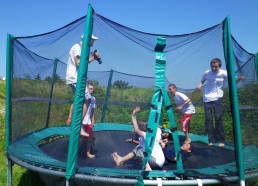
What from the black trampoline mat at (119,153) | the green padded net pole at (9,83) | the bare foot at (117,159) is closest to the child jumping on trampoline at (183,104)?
the black trampoline mat at (119,153)

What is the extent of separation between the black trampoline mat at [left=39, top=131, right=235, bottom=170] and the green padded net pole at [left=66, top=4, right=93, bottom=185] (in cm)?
42

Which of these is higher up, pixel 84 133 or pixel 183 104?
pixel 183 104

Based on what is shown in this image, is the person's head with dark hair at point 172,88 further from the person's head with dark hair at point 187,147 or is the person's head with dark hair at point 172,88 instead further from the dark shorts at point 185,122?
the person's head with dark hair at point 187,147

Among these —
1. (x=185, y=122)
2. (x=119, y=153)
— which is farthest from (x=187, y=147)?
(x=119, y=153)

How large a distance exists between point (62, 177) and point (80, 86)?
2.67 ft

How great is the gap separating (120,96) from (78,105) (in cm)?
93

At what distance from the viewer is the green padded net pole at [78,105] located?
2.44m

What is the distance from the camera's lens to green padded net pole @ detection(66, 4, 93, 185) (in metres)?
2.44

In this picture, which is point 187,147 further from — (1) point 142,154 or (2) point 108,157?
(2) point 108,157

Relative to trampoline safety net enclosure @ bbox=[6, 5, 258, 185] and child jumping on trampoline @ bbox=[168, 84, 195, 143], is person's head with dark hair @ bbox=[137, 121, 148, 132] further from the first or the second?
child jumping on trampoline @ bbox=[168, 84, 195, 143]

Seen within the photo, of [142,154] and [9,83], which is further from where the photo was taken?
[9,83]

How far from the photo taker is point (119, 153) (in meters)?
2.93

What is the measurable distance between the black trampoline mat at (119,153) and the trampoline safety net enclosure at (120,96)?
0.01 metres

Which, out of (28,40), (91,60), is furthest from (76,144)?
(28,40)
